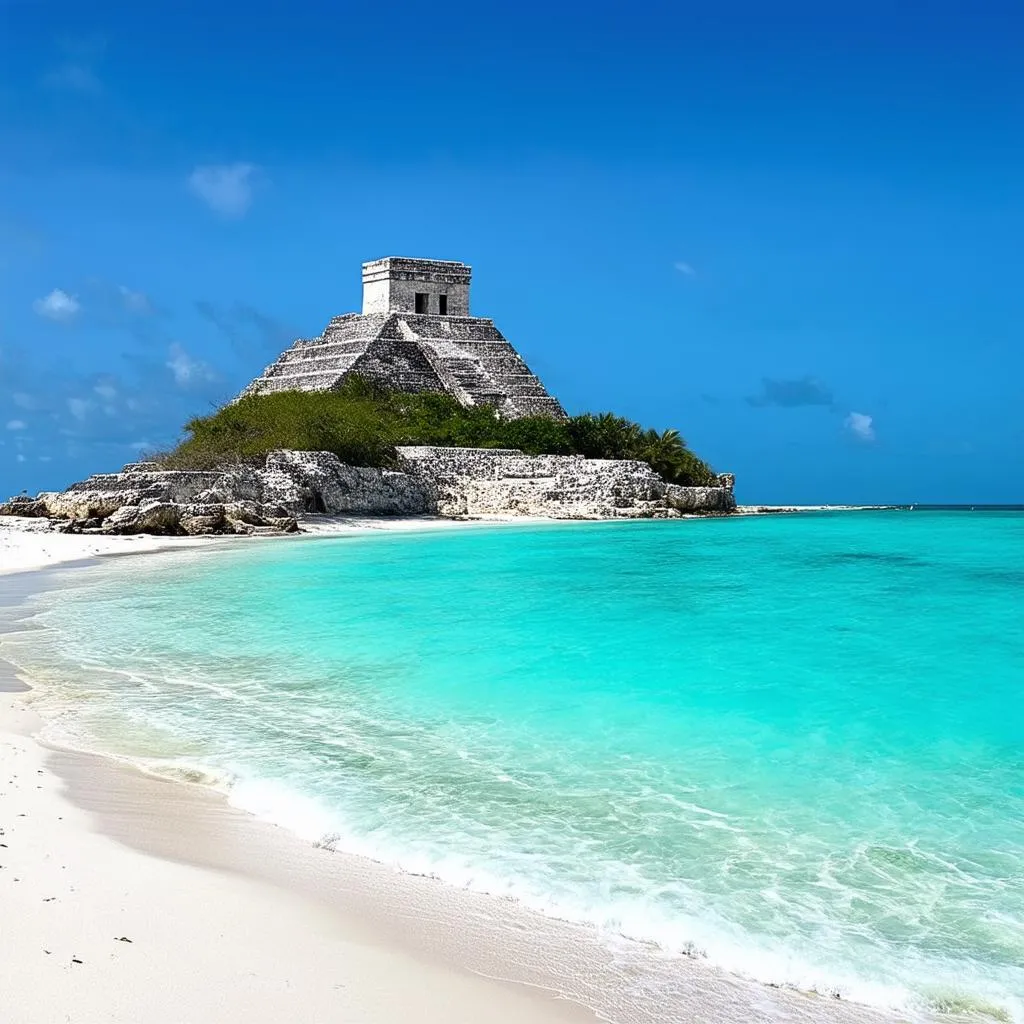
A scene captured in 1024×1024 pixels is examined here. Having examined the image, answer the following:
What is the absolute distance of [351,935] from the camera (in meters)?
3.06

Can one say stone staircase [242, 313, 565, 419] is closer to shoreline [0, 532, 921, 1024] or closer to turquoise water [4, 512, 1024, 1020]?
turquoise water [4, 512, 1024, 1020]

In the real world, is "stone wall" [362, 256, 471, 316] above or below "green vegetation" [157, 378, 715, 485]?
above

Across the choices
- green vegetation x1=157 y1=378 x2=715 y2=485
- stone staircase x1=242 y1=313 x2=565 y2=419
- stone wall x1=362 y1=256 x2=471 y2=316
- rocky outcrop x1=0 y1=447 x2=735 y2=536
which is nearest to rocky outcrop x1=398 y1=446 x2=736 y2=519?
rocky outcrop x1=0 y1=447 x2=735 y2=536

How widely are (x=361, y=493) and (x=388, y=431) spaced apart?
16.4ft

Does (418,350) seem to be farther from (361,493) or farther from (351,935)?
(351,935)

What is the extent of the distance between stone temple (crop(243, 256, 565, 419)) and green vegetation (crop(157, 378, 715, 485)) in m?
1.34

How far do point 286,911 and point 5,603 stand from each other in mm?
8831

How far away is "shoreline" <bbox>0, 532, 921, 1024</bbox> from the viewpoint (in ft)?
8.75

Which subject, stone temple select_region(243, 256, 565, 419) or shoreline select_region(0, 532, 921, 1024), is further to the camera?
stone temple select_region(243, 256, 565, 419)

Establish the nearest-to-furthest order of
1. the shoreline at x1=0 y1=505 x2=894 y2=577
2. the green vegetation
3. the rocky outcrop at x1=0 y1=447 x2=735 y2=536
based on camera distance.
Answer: the shoreline at x1=0 y1=505 x2=894 y2=577
the rocky outcrop at x1=0 y1=447 x2=735 y2=536
the green vegetation

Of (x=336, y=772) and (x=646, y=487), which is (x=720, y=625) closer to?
(x=336, y=772)

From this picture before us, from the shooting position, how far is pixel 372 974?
9.16ft

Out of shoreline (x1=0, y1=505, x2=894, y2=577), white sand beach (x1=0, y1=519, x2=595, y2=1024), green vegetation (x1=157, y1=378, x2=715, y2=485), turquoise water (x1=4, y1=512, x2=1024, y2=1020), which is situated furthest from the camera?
green vegetation (x1=157, y1=378, x2=715, y2=485)

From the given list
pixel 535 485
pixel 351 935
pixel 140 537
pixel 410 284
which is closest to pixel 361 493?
pixel 535 485
